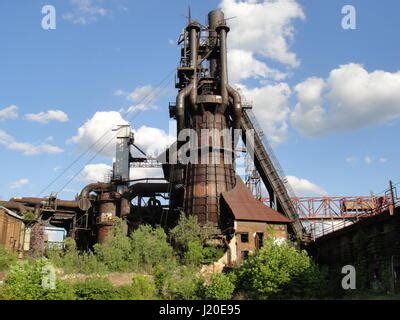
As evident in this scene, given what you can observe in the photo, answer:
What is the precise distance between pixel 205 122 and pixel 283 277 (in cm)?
1863

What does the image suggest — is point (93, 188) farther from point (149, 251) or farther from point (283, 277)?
point (283, 277)

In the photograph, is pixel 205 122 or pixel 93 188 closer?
pixel 205 122

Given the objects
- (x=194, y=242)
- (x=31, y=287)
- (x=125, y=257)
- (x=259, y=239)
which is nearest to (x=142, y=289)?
(x=31, y=287)

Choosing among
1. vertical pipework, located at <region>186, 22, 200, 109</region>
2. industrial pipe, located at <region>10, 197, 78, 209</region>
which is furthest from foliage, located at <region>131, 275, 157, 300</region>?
Result: industrial pipe, located at <region>10, 197, 78, 209</region>

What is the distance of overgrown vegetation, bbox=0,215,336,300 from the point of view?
24406 mm

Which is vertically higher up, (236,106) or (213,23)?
(213,23)

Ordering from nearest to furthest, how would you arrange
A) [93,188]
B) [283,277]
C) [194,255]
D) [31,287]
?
1. [31,287]
2. [283,277]
3. [194,255]
4. [93,188]

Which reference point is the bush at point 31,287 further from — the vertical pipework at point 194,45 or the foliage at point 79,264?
the vertical pipework at point 194,45

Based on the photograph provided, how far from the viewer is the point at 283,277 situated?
2480 cm

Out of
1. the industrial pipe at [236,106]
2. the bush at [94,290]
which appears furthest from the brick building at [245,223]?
the bush at [94,290]

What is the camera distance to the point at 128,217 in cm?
4616

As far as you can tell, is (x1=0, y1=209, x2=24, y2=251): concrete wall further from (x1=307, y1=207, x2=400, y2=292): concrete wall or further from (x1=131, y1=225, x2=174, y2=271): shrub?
(x1=307, y1=207, x2=400, y2=292): concrete wall
